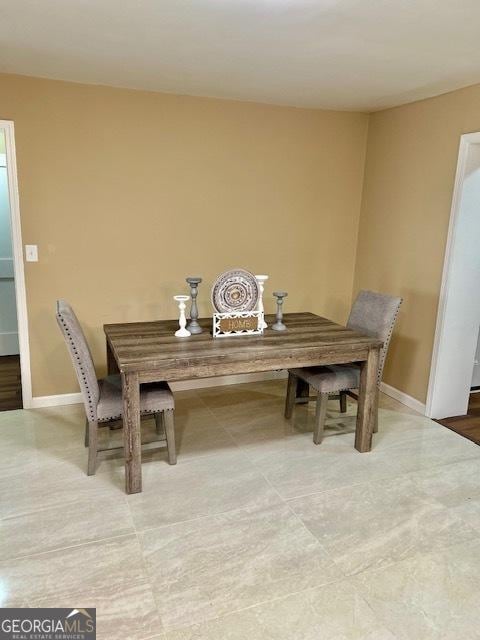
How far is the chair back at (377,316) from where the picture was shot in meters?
3.13

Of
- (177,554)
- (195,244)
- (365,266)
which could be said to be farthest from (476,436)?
(195,244)

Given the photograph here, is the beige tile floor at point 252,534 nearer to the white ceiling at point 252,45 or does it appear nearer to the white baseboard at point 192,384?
the white baseboard at point 192,384

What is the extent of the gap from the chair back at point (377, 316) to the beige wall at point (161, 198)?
2.84ft

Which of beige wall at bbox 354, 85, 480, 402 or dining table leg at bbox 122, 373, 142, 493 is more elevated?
beige wall at bbox 354, 85, 480, 402

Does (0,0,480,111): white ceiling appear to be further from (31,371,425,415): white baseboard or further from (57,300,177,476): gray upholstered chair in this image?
→ (31,371,425,415): white baseboard

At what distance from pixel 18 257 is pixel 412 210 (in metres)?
2.98

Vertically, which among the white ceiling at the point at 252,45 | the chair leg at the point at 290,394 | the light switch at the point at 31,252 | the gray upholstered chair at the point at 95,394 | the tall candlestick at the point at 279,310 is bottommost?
the chair leg at the point at 290,394

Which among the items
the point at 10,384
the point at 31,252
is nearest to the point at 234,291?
the point at 31,252

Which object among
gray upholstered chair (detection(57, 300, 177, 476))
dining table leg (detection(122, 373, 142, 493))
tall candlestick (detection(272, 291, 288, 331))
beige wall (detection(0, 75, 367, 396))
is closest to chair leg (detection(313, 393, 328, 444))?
tall candlestick (detection(272, 291, 288, 331))

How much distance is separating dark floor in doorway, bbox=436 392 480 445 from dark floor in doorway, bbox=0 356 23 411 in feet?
10.8

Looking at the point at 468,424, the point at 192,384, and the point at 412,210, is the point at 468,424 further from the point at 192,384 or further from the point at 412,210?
the point at 192,384

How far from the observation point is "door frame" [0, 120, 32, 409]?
3205mm

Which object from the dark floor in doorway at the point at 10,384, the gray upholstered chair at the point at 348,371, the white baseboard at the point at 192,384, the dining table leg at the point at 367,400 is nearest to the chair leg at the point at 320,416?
the gray upholstered chair at the point at 348,371

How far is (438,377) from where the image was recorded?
351 cm
